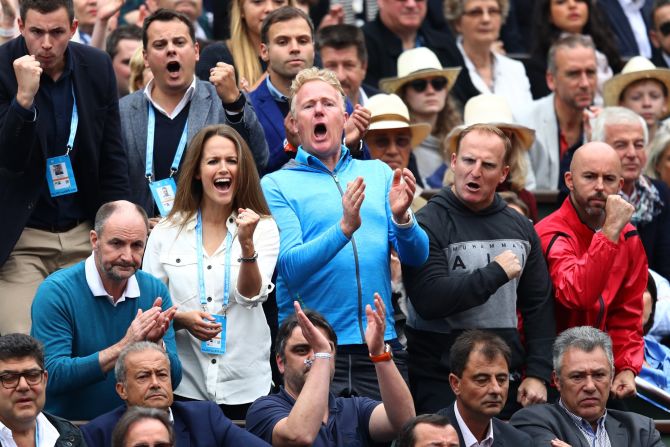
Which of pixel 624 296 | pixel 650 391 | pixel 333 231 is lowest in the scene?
pixel 650 391

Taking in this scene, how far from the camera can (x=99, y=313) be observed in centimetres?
720

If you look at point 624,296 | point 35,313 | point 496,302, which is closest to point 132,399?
point 35,313

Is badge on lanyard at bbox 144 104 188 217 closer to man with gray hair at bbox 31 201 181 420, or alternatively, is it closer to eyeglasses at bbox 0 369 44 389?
man with gray hair at bbox 31 201 181 420

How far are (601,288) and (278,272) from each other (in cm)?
163

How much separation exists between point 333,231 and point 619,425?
170cm

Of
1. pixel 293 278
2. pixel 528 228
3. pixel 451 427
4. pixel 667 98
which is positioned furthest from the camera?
pixel 667 98

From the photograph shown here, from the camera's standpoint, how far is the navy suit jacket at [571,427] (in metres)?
7.31

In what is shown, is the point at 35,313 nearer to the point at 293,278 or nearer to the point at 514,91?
the point at 293,278

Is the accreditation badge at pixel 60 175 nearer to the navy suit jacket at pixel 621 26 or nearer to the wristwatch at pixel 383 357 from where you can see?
the wristwatch at pixel 383 357

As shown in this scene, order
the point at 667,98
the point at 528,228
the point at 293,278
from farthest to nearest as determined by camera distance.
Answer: the point at 667,98 → the point at 528,228 → the point at 293,278

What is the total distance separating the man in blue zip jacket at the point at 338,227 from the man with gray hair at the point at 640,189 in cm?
207

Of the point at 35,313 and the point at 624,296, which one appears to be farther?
the point at 624,296

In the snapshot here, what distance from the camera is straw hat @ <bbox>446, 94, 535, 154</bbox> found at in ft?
31.7

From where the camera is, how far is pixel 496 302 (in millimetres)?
7746
